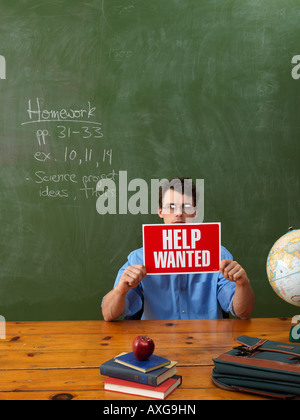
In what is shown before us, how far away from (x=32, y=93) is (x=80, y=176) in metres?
0.68

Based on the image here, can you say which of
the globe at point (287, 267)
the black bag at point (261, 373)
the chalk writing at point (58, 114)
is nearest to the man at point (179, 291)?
the globe at point (287, 267)

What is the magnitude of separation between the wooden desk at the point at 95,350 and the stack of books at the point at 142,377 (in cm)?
2

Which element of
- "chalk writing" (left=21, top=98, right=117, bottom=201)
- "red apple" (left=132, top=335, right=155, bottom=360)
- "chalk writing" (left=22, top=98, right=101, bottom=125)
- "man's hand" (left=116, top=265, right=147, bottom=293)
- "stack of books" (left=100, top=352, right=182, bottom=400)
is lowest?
"stack of books" (left=100, top=352, right=182, bottom=400)

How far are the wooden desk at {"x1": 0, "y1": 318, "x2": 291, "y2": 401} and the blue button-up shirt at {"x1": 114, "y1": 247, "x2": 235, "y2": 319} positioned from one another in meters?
0.17

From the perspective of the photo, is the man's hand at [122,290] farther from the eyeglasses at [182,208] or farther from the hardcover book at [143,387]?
the hardcover book at [143,387]

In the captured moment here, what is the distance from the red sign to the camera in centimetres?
175

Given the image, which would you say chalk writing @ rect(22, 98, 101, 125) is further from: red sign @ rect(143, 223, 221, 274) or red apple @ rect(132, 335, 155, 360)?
red apple @ rect(132, 335, 155, 360)

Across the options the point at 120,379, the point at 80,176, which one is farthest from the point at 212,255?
the point at 80,176

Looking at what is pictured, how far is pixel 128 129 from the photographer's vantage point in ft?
9.95

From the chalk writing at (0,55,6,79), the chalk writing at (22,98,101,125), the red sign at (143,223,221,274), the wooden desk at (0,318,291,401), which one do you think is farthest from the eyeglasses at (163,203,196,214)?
the chalk writing at (0,55,6,79)

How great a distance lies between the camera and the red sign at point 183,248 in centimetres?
175

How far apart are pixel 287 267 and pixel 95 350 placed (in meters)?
0.76

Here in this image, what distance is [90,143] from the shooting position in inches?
119
